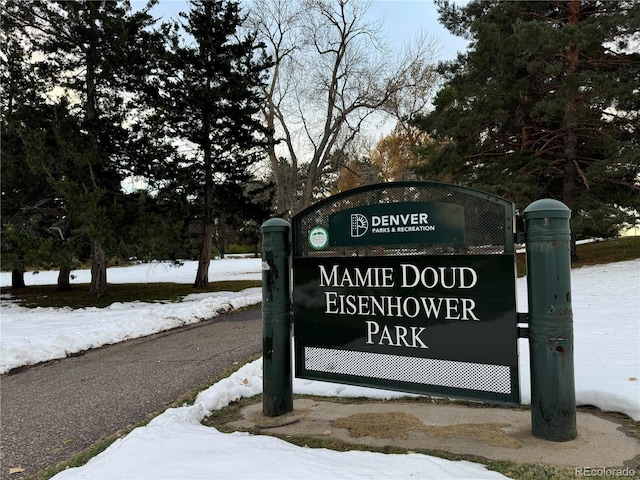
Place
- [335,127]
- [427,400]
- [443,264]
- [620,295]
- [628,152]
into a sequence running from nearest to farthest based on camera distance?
1. [443,264]
2. [427,400]
3. [620,295]
4. [628,152]
5. [335,127]

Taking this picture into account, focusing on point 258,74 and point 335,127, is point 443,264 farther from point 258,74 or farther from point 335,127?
point 335,127

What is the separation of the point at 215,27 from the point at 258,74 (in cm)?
239

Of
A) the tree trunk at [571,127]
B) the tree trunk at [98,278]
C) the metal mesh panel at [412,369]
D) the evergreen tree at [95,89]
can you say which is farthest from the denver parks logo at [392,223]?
the tree trunk at [98,278]

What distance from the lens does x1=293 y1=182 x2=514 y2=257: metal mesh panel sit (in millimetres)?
3137

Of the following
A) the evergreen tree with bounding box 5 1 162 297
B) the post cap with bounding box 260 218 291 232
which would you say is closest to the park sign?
the post cap with bounding box 260 218 291 232

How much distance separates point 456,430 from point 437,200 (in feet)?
5.47

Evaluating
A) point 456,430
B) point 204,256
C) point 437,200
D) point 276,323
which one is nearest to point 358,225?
point 437,200

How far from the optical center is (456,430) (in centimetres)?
329

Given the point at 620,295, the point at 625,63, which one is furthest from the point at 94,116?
the point at 625,63

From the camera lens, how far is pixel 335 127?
2222 cm

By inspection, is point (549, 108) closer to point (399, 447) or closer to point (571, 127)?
point (571, 127)

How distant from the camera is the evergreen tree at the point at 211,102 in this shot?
53.1 ft

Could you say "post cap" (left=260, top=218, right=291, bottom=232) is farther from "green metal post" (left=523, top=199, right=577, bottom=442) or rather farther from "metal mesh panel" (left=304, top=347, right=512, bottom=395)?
"green metal post" (left=523, top=199, right=577, bottom=442)

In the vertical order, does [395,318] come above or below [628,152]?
below
